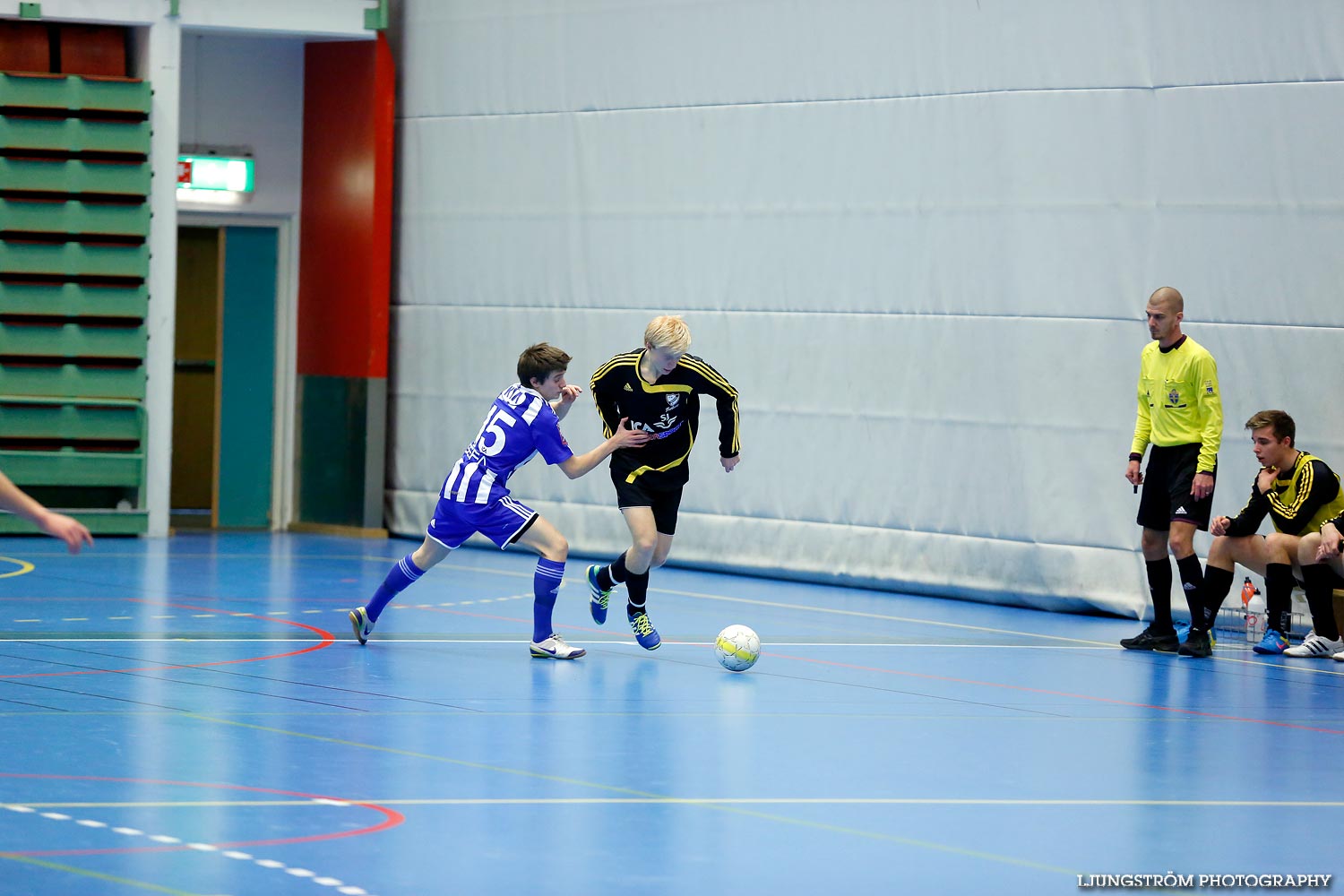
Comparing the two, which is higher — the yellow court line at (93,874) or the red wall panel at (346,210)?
the red wall panel at (346,210)

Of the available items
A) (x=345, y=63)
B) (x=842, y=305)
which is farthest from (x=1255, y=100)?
(x=345, y=63)

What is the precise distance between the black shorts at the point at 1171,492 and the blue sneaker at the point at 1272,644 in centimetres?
84

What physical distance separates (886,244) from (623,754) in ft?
24.9

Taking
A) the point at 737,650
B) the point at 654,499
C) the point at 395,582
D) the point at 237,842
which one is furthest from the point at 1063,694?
the point at 237,842

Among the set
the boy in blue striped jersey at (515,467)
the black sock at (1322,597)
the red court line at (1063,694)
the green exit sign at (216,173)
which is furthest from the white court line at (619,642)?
the green exit sign at (216,173)

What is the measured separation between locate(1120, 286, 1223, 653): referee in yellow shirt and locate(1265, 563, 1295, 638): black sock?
44 cm

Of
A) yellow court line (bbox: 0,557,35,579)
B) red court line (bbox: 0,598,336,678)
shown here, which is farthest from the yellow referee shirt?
yellow court line (bbox: 0,557,35,579)

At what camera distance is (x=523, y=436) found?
371 inches

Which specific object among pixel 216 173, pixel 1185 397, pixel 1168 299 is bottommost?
pixel 1185 397

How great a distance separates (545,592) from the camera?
9.47m

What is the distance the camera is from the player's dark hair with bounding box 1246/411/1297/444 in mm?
10734

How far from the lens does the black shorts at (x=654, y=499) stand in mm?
9992

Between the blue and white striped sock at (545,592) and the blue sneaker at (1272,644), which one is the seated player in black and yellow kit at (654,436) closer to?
the blue and white striped sock at (545,592)

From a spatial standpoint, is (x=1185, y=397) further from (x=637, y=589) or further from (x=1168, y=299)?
(x=637, y=589)
